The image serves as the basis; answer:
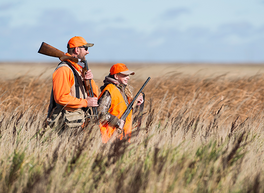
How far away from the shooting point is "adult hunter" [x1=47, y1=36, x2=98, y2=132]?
3611 mm

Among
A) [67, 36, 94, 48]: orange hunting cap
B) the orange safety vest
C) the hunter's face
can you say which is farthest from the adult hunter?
the hunter's face

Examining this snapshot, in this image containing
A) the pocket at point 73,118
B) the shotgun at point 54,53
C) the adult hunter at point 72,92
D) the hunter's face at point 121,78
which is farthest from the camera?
the hunter's face at point 121,78

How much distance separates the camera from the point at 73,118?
3719 millimetres

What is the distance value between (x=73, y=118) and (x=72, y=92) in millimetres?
328

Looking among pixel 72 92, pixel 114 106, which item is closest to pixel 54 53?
pixel 72 92

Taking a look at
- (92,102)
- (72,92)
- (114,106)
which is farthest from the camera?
(114,106)

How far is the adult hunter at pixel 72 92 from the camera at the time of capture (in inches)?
142

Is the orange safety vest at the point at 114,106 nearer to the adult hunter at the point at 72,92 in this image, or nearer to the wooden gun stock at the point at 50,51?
the adult hunter at the point at 72,92

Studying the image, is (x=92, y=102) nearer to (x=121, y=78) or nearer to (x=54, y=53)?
(x=121, y=78)

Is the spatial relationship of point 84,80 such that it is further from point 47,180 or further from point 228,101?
point 228,101

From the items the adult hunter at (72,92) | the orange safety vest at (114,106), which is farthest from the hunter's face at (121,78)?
the adult hunter at (72,92)

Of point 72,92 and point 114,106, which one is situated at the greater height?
point 72,92

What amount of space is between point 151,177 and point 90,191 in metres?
0.53

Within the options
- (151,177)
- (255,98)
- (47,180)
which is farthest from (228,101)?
(47,180)
